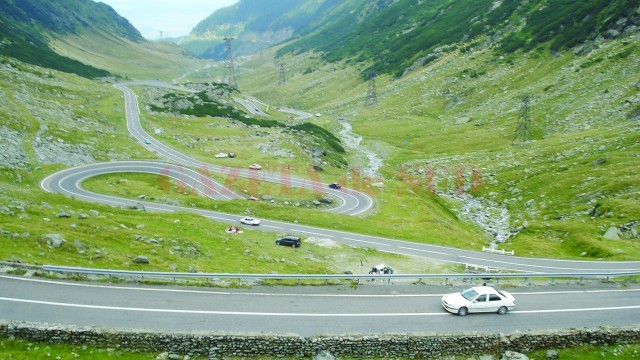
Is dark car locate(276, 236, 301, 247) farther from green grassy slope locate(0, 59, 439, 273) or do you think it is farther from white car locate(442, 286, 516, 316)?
white car locate(442, 286, 516, 316)

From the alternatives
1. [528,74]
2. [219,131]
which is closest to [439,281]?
[219,131]

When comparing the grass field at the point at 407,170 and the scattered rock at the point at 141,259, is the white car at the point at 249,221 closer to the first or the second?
the grass field at the point at 407,170

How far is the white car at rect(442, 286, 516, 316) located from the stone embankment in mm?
2831

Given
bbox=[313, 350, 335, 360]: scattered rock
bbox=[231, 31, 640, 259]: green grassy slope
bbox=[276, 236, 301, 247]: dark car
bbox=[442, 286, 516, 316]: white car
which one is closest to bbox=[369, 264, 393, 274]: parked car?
bbox=[276, 236, 301, 247]: dark car

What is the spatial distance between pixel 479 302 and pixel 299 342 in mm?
12545

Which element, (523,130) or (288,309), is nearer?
(288,309)

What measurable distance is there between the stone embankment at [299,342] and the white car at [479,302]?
2.83 m

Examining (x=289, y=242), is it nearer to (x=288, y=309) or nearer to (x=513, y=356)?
(x=288, y=309)

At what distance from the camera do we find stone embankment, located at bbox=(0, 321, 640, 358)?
20.8 metres

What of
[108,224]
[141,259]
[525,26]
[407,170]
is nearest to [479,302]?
[141,259]

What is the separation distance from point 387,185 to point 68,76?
11263 centimetres

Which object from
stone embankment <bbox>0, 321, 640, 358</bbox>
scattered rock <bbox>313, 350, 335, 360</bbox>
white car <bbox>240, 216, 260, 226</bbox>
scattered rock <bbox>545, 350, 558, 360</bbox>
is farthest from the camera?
white car <bbox>240, 216, 260, 226</bbox>

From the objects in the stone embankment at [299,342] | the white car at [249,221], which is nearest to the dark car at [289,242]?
the white car at [249,221]

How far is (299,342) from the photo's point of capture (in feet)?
72.0
